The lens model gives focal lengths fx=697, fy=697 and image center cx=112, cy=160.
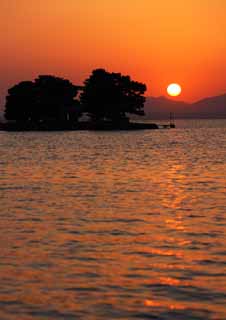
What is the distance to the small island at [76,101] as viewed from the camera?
16750 cm

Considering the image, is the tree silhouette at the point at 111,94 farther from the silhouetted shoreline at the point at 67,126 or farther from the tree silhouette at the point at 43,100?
the silhouetted shoreline at the point at 67,126

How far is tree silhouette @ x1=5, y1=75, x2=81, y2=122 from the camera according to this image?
173m

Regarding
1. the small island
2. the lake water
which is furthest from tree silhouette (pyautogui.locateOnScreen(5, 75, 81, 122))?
the lake water

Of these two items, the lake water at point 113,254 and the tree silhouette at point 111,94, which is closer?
the lake water at point 113,254

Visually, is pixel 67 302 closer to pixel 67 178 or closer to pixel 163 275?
pixel 163 275

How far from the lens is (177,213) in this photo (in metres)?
23.6

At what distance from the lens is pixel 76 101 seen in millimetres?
177125

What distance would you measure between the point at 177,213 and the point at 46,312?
12.8 m

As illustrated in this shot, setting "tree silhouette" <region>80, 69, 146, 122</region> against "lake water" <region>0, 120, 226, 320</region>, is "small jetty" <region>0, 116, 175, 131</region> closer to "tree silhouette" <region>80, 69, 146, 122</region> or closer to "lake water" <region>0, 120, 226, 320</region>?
"tree silhouette" <region>80, 69, 146, 122</region>

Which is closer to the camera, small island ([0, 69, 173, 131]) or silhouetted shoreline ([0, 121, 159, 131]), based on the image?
small island ([0, 69, 173, 131])

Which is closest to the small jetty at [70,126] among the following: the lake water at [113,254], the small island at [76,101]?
the small island at [76,101]

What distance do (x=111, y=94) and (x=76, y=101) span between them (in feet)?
44.7

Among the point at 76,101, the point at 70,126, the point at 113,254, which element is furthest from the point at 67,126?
the point at 113,254

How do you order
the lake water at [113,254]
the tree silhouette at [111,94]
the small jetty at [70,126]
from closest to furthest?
the lake water at [113,254]
the tree silhouette at [111,94]
the small jetty at [70,126]
